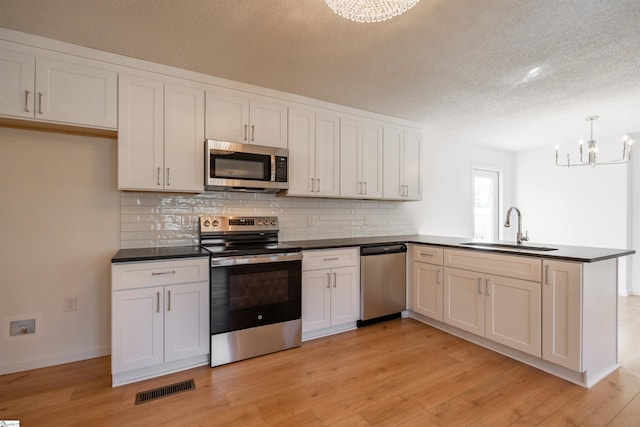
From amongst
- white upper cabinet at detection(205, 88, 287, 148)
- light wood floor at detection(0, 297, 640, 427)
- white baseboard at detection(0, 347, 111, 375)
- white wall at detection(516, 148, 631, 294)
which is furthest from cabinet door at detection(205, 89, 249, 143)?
white wall at detection(516, 148, 631, 294)

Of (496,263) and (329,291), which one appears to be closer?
(496,263)

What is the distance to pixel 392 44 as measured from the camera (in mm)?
2162

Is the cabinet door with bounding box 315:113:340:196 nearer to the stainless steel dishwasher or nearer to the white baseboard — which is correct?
the stainless steel dishwasher

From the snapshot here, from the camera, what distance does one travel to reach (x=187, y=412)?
186cm

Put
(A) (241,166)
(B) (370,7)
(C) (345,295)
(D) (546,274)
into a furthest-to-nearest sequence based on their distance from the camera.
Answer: (C) (345,295)
(A) (241,166)
(D) (546,274)
(B) (370,7)

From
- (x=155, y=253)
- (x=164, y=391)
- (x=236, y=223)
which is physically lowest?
(x=164, y=391)

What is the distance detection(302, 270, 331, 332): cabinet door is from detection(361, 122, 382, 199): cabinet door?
1.20 metres

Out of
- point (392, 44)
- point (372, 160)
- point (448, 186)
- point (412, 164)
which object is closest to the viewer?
point (392, 44)

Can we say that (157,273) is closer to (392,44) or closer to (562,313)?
(392,44)

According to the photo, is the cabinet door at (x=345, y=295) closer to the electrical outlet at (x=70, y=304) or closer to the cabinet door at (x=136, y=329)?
the cabinet door at (x=136, y=329)

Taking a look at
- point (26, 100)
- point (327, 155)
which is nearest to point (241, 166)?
point (327, 155)

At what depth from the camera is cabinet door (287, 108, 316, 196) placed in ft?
10.3

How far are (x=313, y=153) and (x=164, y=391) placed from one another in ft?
7.91

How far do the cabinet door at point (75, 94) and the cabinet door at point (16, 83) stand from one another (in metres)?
0.04
